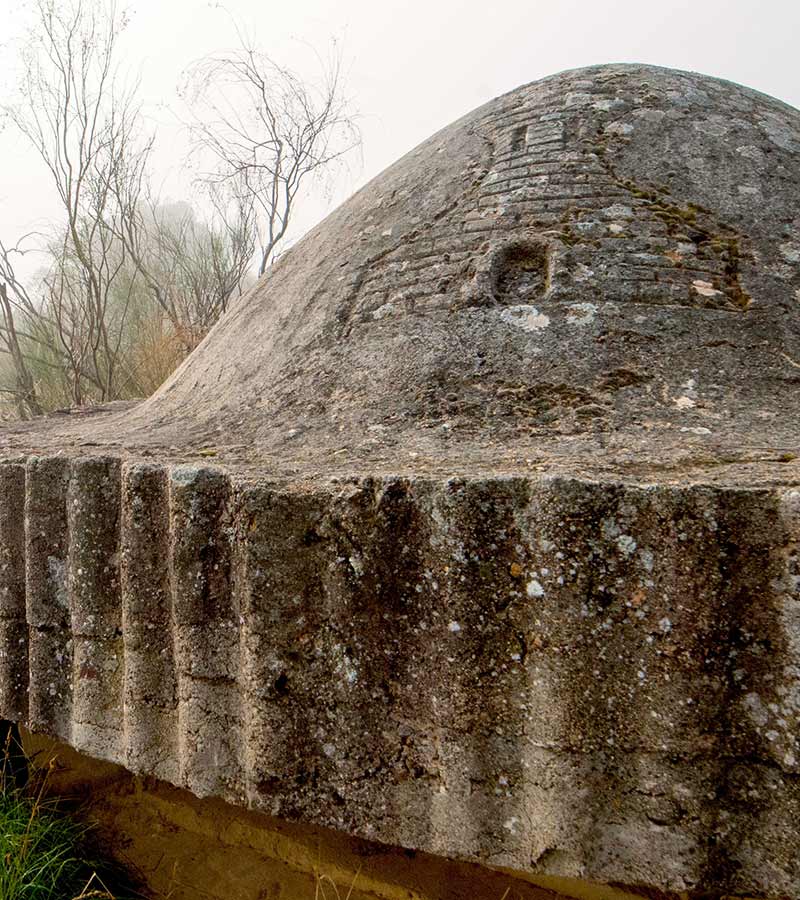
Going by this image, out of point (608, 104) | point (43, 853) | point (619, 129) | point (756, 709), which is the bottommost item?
point (43, 853)

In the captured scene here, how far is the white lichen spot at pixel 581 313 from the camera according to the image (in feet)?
5.95

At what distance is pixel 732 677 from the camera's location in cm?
117

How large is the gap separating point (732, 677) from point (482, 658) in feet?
1.28

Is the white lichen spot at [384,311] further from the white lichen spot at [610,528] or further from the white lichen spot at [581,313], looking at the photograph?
the white lichen spot at [610,528]

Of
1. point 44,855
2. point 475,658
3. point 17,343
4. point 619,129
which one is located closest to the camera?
point 475,658

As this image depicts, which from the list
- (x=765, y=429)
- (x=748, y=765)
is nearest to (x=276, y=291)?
(x=765, y=429)

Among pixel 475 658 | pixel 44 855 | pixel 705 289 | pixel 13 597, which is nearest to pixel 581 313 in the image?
pixel 705 289

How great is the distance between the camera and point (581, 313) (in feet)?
6.00

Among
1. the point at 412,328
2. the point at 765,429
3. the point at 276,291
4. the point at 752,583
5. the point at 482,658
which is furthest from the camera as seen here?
the point at 276,291

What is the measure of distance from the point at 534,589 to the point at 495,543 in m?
0.10

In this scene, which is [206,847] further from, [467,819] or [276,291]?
[276,291]

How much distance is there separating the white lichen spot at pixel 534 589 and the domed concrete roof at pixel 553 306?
0.95ft

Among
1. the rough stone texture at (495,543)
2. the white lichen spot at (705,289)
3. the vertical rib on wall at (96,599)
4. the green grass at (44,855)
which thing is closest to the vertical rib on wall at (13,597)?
the rough stone texture at (495,543)

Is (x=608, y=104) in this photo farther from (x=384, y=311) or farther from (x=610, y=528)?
(x=610, y=528)
